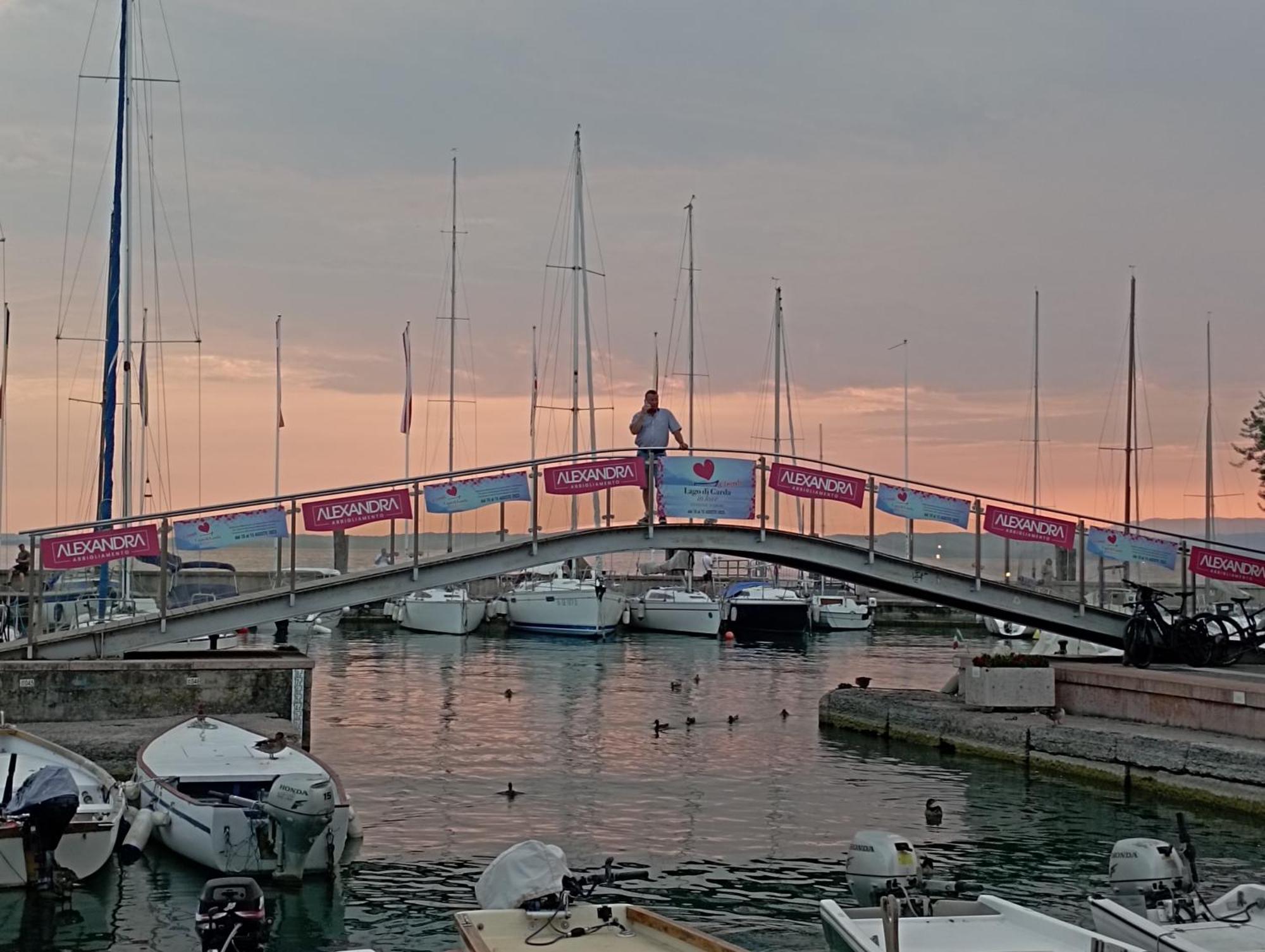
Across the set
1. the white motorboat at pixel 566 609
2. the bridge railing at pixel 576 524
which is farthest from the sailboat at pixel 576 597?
the bridge railing at pixel 576 524

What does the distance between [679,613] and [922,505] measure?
40342mm

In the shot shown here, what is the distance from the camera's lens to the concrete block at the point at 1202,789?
893 inches

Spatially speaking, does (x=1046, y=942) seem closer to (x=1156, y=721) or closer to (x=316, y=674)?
(x=1156, y=721)

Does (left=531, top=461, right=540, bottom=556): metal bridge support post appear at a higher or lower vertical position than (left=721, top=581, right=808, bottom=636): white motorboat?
higher

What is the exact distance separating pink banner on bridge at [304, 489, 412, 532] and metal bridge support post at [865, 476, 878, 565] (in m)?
8.07

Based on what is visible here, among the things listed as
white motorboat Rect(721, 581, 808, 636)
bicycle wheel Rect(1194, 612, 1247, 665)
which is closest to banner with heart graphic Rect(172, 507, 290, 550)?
bicycle wheel Rect(1194, 612, 1247, 665)

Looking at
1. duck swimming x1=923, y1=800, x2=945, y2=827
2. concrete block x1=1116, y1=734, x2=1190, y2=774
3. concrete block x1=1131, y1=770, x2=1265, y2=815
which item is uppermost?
concrete block x1=1116, y1=734, x2=1190, y2=774

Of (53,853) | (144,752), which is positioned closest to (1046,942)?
(53,853)

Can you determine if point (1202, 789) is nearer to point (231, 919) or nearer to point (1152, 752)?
point (1152, 752)

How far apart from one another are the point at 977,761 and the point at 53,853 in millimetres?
16110

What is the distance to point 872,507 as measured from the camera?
93.2ft

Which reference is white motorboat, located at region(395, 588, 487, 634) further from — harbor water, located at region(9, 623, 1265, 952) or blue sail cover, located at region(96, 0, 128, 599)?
blue sail cover, located at region(96, 0, 128, 599)

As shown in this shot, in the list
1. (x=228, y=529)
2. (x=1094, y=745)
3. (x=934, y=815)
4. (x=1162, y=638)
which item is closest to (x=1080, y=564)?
(x=1162, y=638)

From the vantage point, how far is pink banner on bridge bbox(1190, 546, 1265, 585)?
30.4 metres
